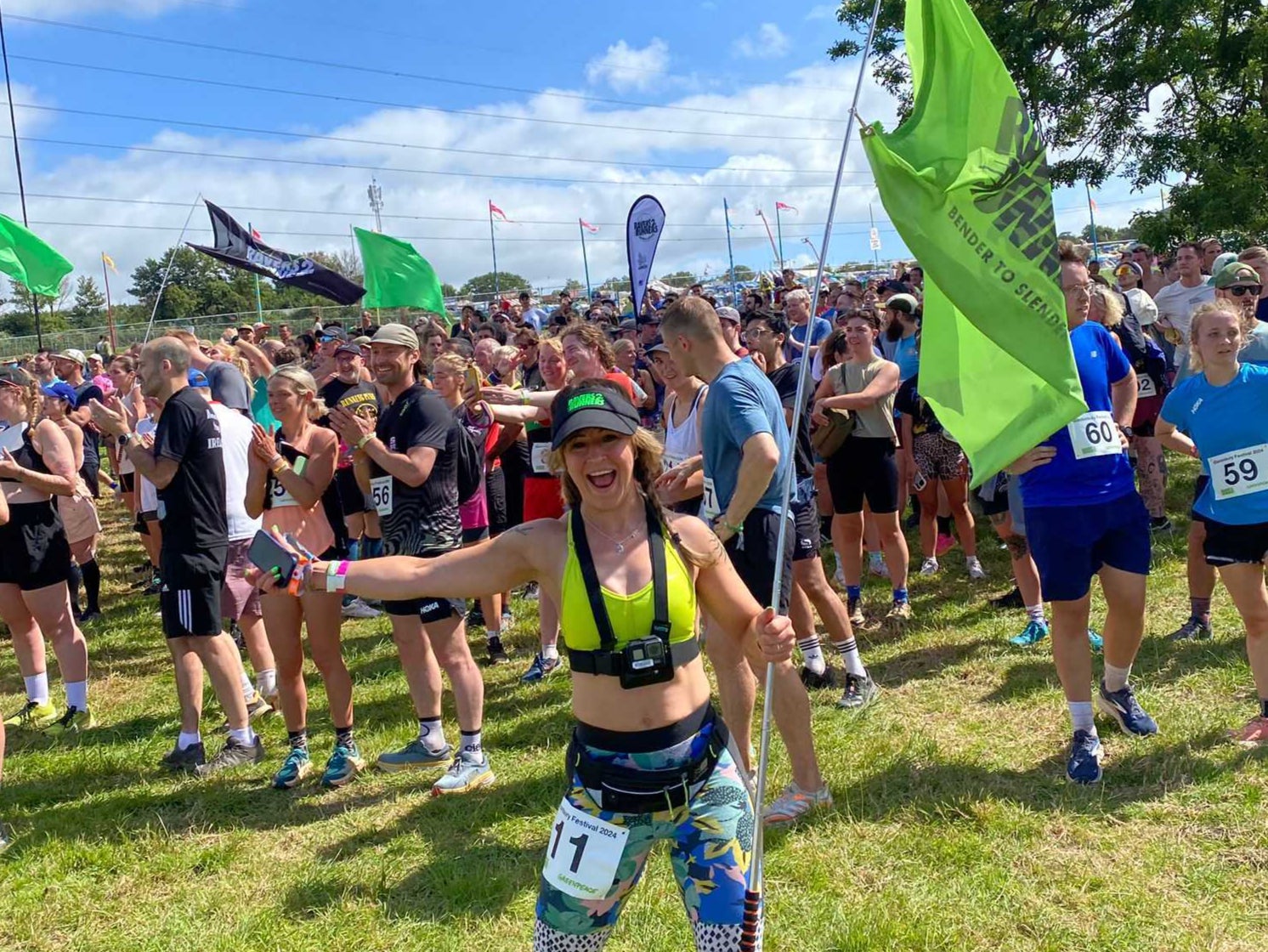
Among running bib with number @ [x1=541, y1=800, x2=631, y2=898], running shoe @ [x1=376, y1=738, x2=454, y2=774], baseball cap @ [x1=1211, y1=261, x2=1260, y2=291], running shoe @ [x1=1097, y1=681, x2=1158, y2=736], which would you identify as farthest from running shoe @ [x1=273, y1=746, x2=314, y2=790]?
baseball cap @ [x1=1211, y1=261, x2=1260, y2=291]

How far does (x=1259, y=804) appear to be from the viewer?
13.0ft

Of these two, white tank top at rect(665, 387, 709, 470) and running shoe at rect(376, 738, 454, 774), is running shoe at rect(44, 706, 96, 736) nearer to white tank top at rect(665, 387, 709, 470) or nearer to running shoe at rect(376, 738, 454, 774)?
running shoe at rect(376, 738, 454, 774)

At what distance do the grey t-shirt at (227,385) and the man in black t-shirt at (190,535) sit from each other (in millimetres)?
1758

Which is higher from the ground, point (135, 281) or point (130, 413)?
point (135, 281)

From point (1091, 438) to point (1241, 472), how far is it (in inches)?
29.9

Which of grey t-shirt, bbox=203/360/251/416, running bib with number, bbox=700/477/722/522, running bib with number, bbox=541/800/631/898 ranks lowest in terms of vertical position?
running bib with number, bbox=541/800/631/898

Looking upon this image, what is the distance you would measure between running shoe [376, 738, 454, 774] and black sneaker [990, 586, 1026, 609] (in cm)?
394

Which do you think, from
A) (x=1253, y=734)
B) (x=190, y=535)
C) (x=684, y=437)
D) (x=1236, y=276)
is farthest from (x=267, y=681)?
(x=1236, y=276)

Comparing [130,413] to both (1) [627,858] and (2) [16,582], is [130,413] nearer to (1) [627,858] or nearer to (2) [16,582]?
(2) [16,582]

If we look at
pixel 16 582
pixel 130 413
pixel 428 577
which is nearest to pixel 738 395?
pixel 428 577

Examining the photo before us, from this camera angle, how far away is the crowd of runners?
2547 mm

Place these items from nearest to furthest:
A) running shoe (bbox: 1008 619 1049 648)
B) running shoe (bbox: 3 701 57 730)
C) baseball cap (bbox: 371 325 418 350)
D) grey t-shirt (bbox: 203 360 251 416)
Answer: baseball cap (bbox: 371 325 418 350), running shoe (bbox: 1008 619 1049 648), running shoe (bbox: 3 701 57 730), grey t-shirt (bbox: 203 360 251 416)

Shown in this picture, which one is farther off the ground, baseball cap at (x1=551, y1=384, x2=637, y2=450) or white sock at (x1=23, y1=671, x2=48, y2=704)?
baseball cap at (x1=551, y1=384, x2=637, y2=450)

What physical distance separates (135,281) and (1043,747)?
72205 mm
